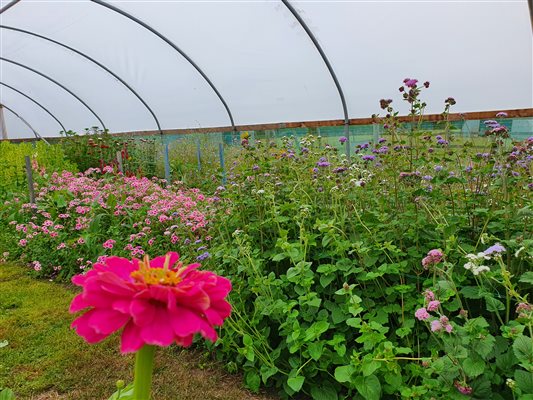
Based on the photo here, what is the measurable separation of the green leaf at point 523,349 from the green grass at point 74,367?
Answer: 126 cm

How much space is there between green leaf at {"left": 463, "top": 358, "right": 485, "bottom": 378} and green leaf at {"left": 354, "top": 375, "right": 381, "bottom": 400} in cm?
39

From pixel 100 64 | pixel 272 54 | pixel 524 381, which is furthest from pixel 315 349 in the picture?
pixel 100 64

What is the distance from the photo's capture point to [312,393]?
1997 millimetres

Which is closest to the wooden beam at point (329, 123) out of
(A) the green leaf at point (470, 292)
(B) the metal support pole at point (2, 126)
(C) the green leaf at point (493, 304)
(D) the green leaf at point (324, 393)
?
(A) the green leaf at point (470, 292)

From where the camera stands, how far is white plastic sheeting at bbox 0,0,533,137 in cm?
354

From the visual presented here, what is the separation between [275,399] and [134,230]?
87.8 inches

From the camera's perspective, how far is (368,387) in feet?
5.59

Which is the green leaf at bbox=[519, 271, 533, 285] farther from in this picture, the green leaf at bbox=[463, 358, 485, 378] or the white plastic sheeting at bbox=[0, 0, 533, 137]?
the white plastic sheeting at bbox=[0, 0, 533, 137]

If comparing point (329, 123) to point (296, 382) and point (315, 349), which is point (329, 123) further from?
point (296, 382)

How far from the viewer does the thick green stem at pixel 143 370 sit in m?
0.51

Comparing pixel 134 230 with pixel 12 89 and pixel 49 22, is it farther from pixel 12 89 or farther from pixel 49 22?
pixel 12 89

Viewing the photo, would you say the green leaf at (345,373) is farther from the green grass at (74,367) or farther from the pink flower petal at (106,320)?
the pink flower petal at (106,320)

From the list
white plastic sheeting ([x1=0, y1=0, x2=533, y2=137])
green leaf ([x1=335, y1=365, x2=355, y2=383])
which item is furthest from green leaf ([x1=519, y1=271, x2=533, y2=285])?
white plastic sheeting ([x1=0, y1=0, x2=533, y2=137])

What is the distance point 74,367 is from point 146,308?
2.30 meters
